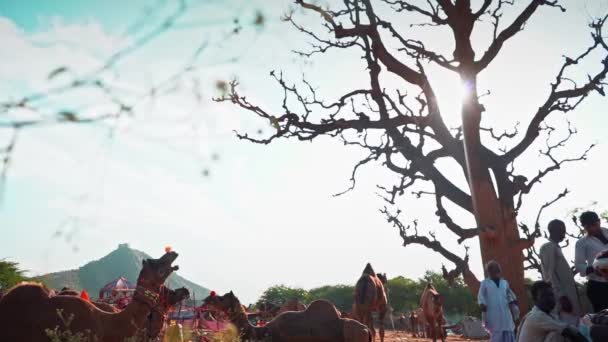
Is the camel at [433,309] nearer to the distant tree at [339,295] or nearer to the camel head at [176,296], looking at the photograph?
the camel head at [176,296]

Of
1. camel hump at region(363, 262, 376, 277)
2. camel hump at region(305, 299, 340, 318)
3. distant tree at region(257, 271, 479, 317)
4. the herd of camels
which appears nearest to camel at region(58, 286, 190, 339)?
the herd of camels

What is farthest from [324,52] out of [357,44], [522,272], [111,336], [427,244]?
[111,336]

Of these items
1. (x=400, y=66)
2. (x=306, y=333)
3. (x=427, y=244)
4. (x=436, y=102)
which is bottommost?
(x=306, y=333)

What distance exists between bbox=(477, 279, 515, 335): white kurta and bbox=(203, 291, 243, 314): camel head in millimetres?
3858

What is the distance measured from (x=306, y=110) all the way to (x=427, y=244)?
14.7 feet

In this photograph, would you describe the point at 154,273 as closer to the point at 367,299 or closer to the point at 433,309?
the point at 367,299

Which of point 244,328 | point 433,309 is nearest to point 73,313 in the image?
point 244,328

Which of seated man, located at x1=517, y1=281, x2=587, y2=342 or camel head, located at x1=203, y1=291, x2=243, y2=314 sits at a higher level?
camel head, located at x1=203, y1=291, x2=243, y2=314

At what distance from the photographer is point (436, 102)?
1233 cm

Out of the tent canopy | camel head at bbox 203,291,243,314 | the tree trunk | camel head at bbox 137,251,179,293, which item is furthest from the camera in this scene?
the tent canopy

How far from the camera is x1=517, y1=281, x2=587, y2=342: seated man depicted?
4730 mm

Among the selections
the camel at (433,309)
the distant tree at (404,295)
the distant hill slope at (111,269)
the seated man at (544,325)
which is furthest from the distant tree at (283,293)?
the seated man at (544,325)

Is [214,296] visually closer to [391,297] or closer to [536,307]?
[536,307]

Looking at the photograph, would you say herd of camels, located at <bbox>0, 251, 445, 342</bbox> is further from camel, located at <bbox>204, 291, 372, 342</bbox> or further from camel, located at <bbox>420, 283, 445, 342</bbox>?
camel, located at <bbox>420, 283, 445, 342</bbox>
